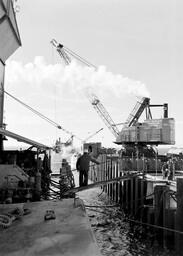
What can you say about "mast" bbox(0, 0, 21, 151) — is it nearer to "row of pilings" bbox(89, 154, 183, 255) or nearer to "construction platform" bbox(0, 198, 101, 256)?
"construction platform" bbox(0, 198, 101, 256)

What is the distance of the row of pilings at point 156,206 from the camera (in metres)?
11.2

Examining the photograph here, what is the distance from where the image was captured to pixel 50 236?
520 cm

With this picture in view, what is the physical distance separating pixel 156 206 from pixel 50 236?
356 inches

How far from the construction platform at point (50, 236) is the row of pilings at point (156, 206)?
402 centimetres

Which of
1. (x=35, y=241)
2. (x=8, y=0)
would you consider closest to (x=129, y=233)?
(x=35, y=241)

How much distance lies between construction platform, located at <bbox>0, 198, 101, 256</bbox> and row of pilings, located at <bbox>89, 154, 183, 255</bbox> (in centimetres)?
402

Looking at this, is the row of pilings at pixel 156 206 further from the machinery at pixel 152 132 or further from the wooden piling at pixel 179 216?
the machinery at pixel 152 132

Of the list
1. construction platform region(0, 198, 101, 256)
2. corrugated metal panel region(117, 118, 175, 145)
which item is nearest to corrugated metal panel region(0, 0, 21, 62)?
construction platform region(0, 198, 101, 256)

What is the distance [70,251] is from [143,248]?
31.0ft

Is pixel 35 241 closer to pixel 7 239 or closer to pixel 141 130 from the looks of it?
pixel 7 239

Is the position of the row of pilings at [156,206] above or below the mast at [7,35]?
below

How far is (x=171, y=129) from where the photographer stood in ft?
126

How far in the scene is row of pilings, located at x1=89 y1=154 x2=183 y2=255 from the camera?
11219mm

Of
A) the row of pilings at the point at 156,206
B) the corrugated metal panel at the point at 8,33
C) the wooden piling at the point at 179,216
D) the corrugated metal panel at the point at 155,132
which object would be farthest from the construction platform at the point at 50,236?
the corrugated metal panel at the point at 155,132
